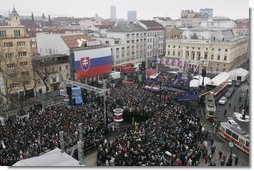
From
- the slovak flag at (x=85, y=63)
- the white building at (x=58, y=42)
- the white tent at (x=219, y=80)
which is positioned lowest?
the white tent at (x=219, y=80)

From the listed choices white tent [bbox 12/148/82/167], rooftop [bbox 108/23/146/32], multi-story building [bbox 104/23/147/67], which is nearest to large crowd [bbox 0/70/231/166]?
white tent [bbox 12/148/82/167]

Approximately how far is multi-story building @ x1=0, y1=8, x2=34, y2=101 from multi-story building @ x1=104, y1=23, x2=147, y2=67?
724 inches

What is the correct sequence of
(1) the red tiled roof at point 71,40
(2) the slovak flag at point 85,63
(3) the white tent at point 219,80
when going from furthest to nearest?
(1) the red tiled roof at point 71,40
(2) the slovak flag at point 85,63
(3) the white tent at point 219,80

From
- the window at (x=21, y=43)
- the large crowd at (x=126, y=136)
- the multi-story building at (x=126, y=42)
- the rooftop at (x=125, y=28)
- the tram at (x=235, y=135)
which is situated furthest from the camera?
the rooftop at (x=125, y=28)

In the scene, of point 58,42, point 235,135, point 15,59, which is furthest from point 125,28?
point 235,135

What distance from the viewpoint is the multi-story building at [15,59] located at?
28.9 metres

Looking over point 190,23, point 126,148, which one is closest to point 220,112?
point 126,148

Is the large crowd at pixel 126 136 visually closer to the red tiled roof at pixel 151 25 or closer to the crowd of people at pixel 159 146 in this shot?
the crowd of people at pixel 159 146

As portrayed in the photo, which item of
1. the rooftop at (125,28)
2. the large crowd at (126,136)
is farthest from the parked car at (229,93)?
the rooftop at (125,28)

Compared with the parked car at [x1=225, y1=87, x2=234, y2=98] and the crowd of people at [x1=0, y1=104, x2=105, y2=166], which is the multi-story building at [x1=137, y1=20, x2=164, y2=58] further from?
the crowd of people at [x1=0, y1=104, x2=105, y2=166]

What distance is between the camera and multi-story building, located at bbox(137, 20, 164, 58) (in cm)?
5747

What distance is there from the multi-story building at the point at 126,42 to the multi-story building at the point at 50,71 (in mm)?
13117

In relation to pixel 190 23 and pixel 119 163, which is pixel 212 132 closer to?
pixel 119 163

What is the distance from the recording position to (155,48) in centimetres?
5966
